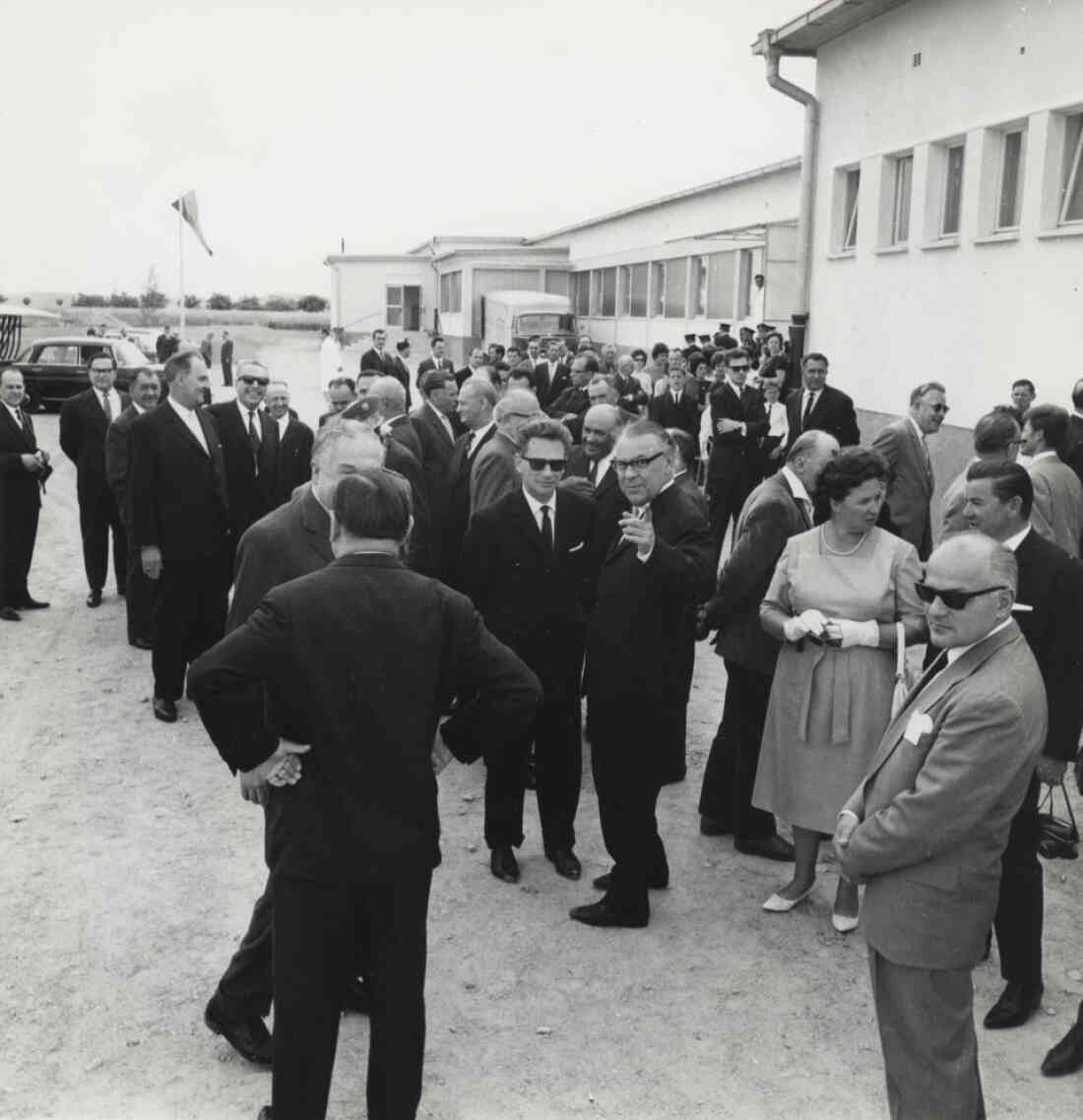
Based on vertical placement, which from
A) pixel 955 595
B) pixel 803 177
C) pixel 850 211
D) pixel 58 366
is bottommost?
pixel 58 366

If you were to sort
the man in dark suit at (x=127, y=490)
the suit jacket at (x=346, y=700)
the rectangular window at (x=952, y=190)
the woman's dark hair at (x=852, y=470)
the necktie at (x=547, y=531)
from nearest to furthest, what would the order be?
1. the suit jacket at (x=346, y=700)
2. the woman's dark hair at (x=852, y=470)
3. the necktie at (x=547, y=531)
4. the man in dark suit at (x=127, y=490)
5. the rectangular window at (x=952, y=190)

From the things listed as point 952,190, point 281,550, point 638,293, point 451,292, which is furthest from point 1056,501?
point 451,292

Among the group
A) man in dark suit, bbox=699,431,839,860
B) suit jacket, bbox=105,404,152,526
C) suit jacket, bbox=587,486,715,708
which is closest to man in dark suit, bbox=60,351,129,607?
suit jacket, bbox=105,404,152,526

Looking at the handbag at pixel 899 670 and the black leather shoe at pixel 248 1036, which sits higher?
the handbag at pixel 899 670

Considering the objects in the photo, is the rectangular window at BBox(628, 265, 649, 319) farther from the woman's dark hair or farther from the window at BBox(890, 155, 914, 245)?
the woman's dark hair

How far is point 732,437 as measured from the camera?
517 inches

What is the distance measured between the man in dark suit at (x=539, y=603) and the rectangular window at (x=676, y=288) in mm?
27952

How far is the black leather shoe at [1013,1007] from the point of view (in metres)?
4.64

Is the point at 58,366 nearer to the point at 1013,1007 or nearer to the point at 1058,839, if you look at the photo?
the point at 1058,839

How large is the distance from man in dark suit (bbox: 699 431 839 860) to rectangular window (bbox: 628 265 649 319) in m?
32.3

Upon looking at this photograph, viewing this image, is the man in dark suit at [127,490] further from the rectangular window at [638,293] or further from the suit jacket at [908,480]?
the rectangular window at [638,293]

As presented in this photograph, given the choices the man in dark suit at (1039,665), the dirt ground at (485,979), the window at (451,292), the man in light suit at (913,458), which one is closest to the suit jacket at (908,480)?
the man in light suit at (913,458)

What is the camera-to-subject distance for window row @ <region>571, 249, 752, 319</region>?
2927cm

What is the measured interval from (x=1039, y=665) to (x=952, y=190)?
11.7 metres
